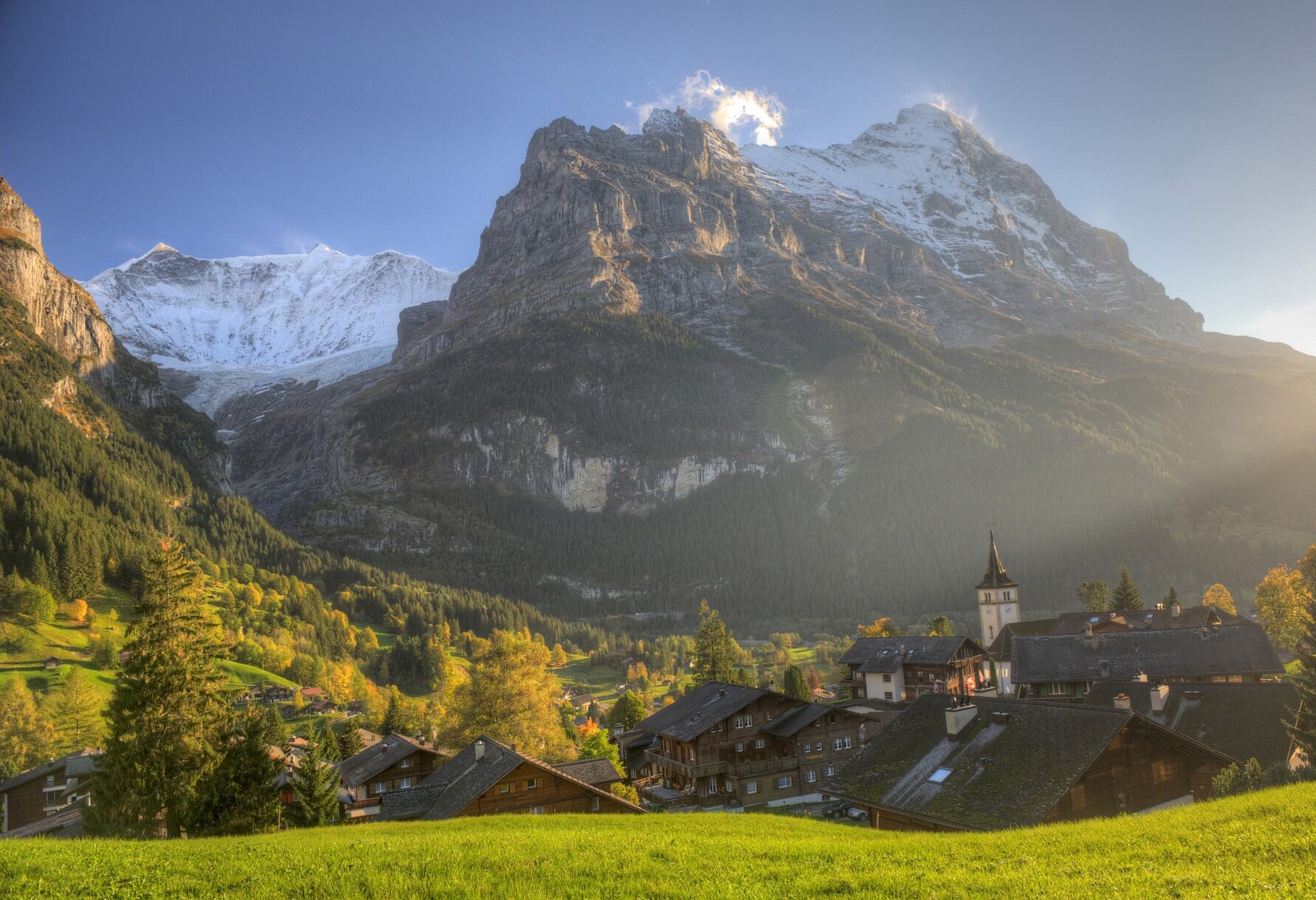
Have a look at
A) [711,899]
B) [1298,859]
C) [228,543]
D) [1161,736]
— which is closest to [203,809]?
[711,899]

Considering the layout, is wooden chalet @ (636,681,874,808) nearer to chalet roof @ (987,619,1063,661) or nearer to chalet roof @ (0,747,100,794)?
chalet roof @ (987,619,1063,661)

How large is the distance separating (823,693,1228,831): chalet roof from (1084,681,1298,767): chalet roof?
5.87m

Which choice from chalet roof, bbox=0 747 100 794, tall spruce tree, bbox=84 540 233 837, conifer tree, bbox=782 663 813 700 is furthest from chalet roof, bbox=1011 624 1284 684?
chalet roof, bbox=0 747 100 794

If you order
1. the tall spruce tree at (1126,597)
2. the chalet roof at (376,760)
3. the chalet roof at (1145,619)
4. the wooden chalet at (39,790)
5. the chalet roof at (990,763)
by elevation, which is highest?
the tall spruce tree at (1126,597)

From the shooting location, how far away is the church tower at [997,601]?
305 feet

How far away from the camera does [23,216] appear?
169500 millimetres

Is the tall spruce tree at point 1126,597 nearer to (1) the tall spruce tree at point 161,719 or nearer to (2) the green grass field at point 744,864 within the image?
(2) the green grass field at point 744,864

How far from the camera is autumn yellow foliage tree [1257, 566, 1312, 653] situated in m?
73.4

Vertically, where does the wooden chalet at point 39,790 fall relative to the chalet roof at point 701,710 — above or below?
below

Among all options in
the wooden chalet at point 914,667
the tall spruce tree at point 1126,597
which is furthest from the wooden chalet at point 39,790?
the tall spruce tree at point 1126,597

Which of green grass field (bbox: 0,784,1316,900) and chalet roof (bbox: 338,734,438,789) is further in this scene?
chalet roof (bbox: 338,734,438,789)

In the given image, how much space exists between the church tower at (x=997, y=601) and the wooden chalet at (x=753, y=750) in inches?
1761

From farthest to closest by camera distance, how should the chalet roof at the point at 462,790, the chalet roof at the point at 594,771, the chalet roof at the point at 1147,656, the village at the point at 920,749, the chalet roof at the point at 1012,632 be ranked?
the chalet roof at the point at 1012,632 → the chalet roof at the point at 1147,656 → the chalet roof at the point at 594,771 → the chalet roof at the point at 462,790 → the village at the point at 920,749

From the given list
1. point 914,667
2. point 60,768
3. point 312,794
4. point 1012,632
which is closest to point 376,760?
point 312,794
